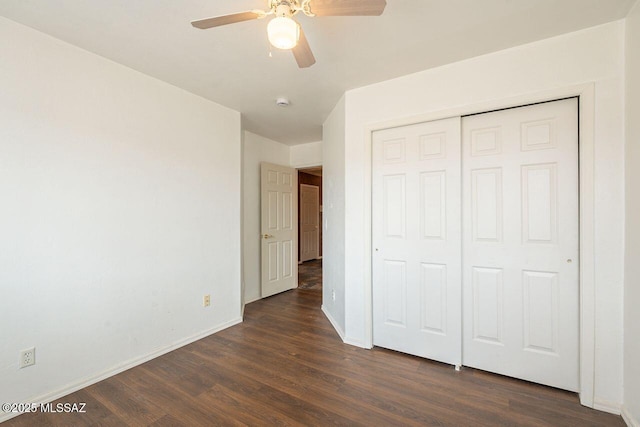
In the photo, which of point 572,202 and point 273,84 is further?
point 273,84

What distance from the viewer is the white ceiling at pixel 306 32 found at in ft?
5.29

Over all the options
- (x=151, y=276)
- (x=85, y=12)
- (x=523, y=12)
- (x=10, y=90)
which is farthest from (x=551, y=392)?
(x=10, y=90)

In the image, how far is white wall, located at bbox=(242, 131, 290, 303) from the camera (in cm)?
394

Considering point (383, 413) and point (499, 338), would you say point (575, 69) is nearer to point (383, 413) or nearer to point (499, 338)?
point (499, 338)

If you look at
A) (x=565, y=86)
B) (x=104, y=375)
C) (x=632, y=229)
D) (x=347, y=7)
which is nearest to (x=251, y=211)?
(x=104, y=375)

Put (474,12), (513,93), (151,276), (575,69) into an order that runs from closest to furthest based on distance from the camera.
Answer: (474,12), (575,69), (513,93), (151,276)

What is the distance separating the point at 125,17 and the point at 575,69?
2.90 metres

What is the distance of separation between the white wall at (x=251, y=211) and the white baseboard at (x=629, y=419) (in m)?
3.65

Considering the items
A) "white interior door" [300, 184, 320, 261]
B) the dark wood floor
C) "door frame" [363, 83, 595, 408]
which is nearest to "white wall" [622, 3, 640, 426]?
"door frame" [363, 83, 595, 408]

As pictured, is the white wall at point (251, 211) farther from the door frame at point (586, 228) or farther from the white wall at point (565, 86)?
the door frame at point (586, 228)

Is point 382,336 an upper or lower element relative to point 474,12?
lower

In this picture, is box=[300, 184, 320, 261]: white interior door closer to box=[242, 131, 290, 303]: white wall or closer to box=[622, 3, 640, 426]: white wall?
box=[242, 131, 290, 303]: white wall

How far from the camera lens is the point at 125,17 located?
1.69m

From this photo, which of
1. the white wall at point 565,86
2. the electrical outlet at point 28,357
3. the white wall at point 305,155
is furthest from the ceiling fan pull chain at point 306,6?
the white wall at point 305,155
